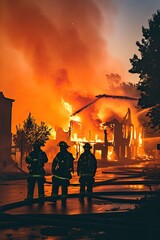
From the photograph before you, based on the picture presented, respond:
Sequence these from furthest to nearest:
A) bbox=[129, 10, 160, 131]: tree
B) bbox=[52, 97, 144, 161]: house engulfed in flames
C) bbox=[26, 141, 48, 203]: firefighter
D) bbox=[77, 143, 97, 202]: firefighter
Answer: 1. bbox=[52, 97, 144, 161]: house engulfed in flames
2. bbox=[129, 10, 160, 131]: tree
3. bbox=[77, 143, 97, 202]: firefighter
4. bbox=[26, 141, 48, 203]: firefighter

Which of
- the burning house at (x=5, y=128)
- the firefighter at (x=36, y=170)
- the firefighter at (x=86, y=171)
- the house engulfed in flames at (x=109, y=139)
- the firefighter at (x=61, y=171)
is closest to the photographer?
the firefighter at (x=61, y=171)

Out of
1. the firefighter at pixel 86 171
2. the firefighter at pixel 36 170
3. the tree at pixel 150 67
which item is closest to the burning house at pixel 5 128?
the tree at pixel 150 67

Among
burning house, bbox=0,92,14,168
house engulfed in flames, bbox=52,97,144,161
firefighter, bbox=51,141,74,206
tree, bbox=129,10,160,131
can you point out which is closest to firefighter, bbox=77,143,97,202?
firefighter, bbox=51,141,74,206

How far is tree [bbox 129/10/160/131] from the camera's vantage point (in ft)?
65.2

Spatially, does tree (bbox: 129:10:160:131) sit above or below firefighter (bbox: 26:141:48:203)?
above

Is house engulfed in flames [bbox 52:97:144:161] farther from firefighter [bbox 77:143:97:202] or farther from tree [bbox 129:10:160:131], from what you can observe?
firefighter [bbox 77:143:97:202]

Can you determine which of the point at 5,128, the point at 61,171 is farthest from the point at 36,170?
the point at 5,128

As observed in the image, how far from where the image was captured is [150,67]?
20172mm

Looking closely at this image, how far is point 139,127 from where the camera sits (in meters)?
80.0

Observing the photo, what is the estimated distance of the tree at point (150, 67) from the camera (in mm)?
19859

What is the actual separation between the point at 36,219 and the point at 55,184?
3381 millimetres

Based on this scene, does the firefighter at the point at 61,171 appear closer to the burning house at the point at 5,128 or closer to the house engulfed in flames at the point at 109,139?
the burning house at the point at 5,128

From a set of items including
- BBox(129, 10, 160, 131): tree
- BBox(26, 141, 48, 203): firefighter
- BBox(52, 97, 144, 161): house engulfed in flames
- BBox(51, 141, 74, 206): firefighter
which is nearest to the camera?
BBox(51, 141, 74, 206): firefighter

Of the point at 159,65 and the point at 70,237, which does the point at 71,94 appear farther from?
the point at 70,237
